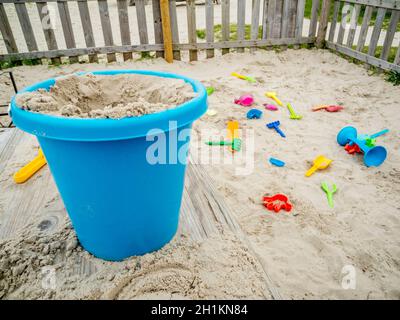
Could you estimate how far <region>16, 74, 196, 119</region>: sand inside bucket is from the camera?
1019mm

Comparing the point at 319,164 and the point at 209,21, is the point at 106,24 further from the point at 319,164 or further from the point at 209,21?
the point at 319,164

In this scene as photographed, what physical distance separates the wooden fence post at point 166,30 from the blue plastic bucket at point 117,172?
3.24m

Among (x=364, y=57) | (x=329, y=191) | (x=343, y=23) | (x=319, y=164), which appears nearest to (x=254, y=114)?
(x=319, y=164)

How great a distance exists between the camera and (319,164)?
2.29 meters

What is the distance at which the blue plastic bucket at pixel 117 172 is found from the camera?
2.91 feet

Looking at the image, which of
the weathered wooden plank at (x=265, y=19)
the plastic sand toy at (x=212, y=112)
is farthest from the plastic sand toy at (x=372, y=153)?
the weathered wooden plank at (x=265, y=19)

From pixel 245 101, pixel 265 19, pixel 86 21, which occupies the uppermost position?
pixel 86 21

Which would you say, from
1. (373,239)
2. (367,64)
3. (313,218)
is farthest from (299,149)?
(367,64)

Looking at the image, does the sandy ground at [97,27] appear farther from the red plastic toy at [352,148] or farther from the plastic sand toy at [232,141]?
the red plastic toy at [352,148]

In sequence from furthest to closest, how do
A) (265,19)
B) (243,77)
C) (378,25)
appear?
(265,19), (243,77), (378,25)

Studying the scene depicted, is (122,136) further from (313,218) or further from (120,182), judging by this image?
(313,218)

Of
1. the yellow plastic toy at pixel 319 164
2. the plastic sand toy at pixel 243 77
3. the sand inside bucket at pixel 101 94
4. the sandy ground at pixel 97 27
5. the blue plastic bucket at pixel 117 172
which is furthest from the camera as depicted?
the sandy ground at pixel 97 27

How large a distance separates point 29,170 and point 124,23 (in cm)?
310

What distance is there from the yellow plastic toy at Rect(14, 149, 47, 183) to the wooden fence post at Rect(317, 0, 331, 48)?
4548 millimetres
